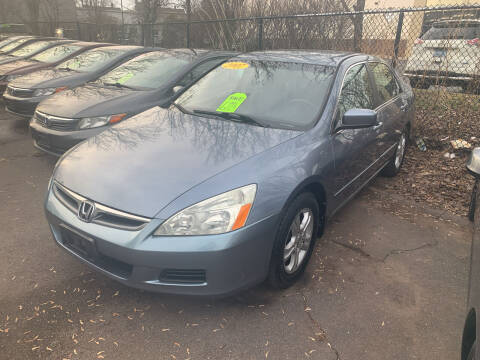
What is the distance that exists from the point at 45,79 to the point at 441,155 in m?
6.65

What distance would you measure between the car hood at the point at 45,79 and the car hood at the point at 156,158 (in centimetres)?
386

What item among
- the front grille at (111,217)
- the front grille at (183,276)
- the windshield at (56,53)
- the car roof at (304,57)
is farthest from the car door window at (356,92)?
the windshield at (56,53)

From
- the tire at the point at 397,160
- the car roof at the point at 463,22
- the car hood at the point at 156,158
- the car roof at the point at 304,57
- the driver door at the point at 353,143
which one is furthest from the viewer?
the car roof at the point at 463,22

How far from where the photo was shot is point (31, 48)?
9812mm

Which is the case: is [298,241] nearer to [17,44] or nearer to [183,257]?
[183,257]

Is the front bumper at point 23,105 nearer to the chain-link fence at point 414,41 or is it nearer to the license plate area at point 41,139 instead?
the license plate area at point 41,139

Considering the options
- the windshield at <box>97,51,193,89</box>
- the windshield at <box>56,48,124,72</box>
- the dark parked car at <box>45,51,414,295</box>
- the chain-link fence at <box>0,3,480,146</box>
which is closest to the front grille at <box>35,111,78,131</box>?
the windshield at <box>97,51,193,89</box>

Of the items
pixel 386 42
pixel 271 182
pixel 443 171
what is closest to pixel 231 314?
pixel 271 182

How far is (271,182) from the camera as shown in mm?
2293

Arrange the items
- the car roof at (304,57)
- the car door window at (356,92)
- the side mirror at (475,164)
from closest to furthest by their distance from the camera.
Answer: the side mirror at (475,164)
the car door window at (356,92)
the car roof at (304,57)

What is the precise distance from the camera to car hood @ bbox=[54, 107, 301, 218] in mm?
2199

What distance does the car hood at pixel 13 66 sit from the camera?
796cm

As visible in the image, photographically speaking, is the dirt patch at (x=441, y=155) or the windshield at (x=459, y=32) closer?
the dirt patch at (x=441, y=155)

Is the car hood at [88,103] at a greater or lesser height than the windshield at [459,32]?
lesser
